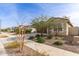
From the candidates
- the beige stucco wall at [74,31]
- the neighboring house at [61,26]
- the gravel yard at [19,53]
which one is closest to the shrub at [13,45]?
the gravel yard at [19,53]

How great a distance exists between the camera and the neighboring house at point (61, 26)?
103 inches

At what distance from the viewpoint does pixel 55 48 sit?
2617 mm

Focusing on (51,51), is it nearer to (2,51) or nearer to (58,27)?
(58,27)

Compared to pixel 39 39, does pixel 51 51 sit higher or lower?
lower

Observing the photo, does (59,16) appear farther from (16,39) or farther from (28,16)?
(16,39)

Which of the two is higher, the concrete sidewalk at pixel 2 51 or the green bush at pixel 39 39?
the green bush at pixel 39 39

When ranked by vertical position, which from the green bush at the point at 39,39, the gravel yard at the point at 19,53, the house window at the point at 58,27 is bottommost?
the gravel yard at the point at 19,53

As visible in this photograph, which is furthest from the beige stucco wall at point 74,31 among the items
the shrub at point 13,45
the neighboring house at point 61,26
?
the shrub at point 13,45

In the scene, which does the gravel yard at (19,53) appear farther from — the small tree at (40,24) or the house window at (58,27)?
the house window at (58,27)

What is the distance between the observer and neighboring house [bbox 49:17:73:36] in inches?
103

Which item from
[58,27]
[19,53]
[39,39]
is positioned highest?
[58,27]

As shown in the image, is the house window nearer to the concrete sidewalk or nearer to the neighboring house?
the neighboring house

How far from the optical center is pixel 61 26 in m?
2.62

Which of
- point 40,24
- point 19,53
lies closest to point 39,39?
point 40,24
